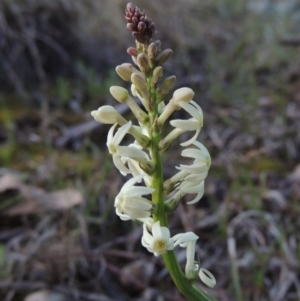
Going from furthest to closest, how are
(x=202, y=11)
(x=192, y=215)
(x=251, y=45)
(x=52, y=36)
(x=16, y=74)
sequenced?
1. (x=202, y=11)
2. (x=251, y=45)
3. (x=52, y=36)
4. (x=16, y=74)
5. (x=192, y=215)

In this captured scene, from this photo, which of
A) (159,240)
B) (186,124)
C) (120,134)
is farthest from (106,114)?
(159,240)

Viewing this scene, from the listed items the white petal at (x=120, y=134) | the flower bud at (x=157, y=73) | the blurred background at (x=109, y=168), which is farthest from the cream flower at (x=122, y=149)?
the blurred background at (x=109, y=168)

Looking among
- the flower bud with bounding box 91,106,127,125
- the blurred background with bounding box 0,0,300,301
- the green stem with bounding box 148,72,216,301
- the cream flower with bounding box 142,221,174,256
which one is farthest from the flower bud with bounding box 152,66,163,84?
the blurred background with bounding box 0,0,300,301

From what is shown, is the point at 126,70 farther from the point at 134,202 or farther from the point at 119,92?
the point at 134,202

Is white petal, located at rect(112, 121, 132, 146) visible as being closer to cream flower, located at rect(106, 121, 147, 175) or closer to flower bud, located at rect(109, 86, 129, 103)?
cream flower, located at rect(106, 121, 147, 175)

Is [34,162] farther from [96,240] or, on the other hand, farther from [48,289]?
[48,289]

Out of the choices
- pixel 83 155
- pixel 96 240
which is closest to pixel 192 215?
pixel 96 240

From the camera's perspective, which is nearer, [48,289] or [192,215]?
[48,289]
